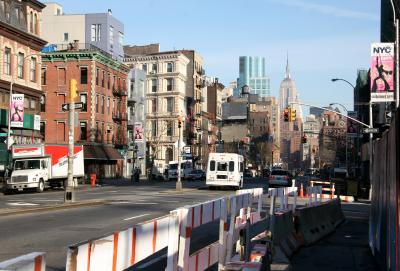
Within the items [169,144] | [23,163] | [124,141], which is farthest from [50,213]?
[169,144]

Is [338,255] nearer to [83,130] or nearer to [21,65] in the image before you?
[21,65]

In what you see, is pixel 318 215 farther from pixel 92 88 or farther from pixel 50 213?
pixel 92 88

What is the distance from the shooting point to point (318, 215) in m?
16.3

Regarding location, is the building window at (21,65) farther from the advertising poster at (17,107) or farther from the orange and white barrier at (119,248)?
the orange and white barrier at (119,248)

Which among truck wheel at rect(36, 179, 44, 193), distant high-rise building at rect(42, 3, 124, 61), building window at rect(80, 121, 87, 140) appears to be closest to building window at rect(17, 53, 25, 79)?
truck wheel at rect(36, 179, 44, 193)

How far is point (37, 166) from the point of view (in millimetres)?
40500

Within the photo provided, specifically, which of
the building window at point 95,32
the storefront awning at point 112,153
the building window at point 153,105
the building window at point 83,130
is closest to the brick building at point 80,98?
the building window at point 83,130

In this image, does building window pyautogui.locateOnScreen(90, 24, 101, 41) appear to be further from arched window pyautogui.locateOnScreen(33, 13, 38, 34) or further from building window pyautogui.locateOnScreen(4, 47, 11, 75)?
building window pyautogui.locateOnScreen(4, 47, 11, 75)

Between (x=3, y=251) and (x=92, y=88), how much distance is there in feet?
195

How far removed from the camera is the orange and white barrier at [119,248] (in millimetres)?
3844

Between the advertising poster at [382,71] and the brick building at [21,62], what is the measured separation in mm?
29162

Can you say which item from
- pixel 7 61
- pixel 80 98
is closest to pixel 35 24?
pixel 7 61

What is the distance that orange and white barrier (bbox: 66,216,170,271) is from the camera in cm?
384

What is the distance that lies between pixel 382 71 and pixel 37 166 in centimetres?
2399
